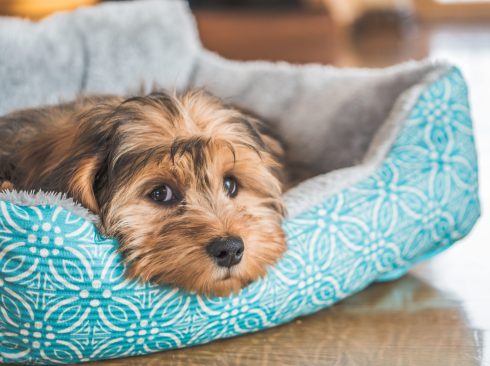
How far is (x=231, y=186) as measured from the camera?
8.13 ft

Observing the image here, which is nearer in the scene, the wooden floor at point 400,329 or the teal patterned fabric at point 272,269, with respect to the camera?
the teal patterned fabric at point 272,269

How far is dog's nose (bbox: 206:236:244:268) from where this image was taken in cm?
215

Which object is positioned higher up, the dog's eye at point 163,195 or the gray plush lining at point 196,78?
the dog's eye at point 163,195

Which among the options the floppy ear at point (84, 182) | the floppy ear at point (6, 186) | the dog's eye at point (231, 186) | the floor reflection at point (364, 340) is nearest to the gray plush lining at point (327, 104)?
the dog's eye at point (231, 186)

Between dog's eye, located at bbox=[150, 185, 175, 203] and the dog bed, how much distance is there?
186 mm

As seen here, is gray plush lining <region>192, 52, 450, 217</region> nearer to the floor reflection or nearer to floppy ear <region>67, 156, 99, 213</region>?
the floor reflection

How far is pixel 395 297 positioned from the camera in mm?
2871

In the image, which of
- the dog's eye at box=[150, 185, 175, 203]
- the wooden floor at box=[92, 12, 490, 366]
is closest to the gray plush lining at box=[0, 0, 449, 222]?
the wooden floor at box=[92, 12, 490, 366]

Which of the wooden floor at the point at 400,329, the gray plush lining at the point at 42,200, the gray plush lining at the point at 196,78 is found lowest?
the wooden floor at the point at 400,329

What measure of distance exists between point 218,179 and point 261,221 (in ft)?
0.58

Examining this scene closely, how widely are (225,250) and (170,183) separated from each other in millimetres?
301

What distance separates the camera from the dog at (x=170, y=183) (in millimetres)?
2195

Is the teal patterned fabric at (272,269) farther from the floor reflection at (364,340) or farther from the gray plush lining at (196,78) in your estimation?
the gray plush lining at (196,78)

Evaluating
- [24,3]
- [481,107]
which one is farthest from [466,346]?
[24,3]
